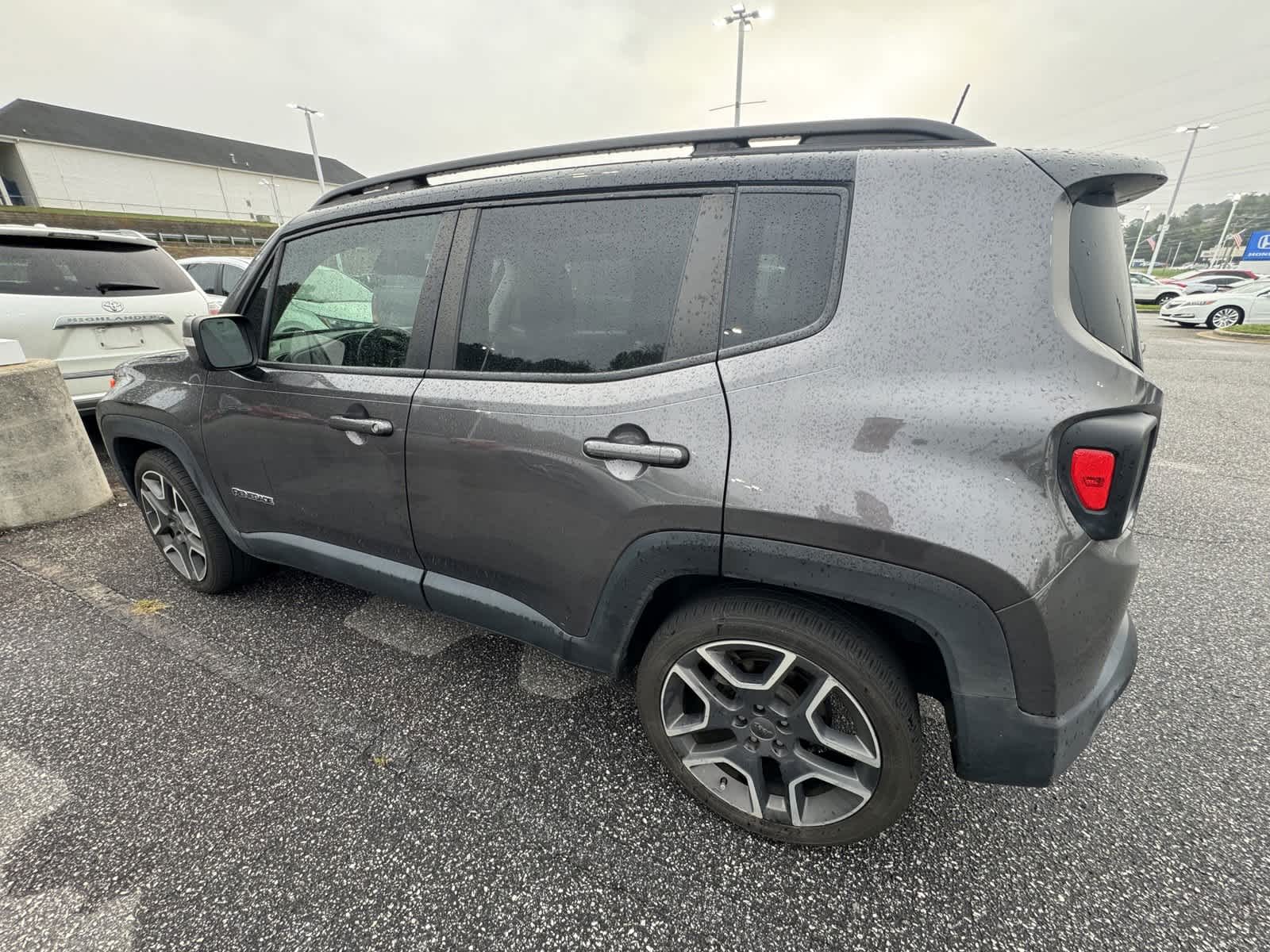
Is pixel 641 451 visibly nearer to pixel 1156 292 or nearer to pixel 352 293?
pixel 352 293

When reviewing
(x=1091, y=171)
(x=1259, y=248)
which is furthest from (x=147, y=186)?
(x=1259, y=248)

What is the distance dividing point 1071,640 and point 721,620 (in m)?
0.79

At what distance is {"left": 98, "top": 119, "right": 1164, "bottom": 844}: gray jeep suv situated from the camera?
1209mm

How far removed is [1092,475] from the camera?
1.18 meters

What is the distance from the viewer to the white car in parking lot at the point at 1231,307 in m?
13.9

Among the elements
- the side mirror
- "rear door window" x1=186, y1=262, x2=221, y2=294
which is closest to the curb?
the side mirror

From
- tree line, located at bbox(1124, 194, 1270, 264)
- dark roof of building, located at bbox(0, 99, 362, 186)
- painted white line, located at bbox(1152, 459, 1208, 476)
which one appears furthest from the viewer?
tree line, located at bbox(1124, 194, 1270, 264)

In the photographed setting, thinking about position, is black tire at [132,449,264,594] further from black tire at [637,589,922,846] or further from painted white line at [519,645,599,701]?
black tire at [637,589,922,846]

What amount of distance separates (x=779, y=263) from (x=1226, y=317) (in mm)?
19596

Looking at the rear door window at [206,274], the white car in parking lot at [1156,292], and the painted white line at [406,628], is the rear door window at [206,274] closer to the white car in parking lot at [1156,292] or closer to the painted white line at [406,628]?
the painted white line at [406,628]

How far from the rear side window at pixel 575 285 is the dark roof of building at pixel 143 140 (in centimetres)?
6031

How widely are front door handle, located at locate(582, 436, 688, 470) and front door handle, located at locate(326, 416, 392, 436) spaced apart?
0.80 m

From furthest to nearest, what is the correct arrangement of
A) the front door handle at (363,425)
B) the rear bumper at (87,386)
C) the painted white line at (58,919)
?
the rear bumper at (87,386) → the front door handle at (363,425) → the painted white line at (58,919)

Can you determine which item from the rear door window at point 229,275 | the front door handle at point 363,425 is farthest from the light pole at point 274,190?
the front door handle at point 363,425
